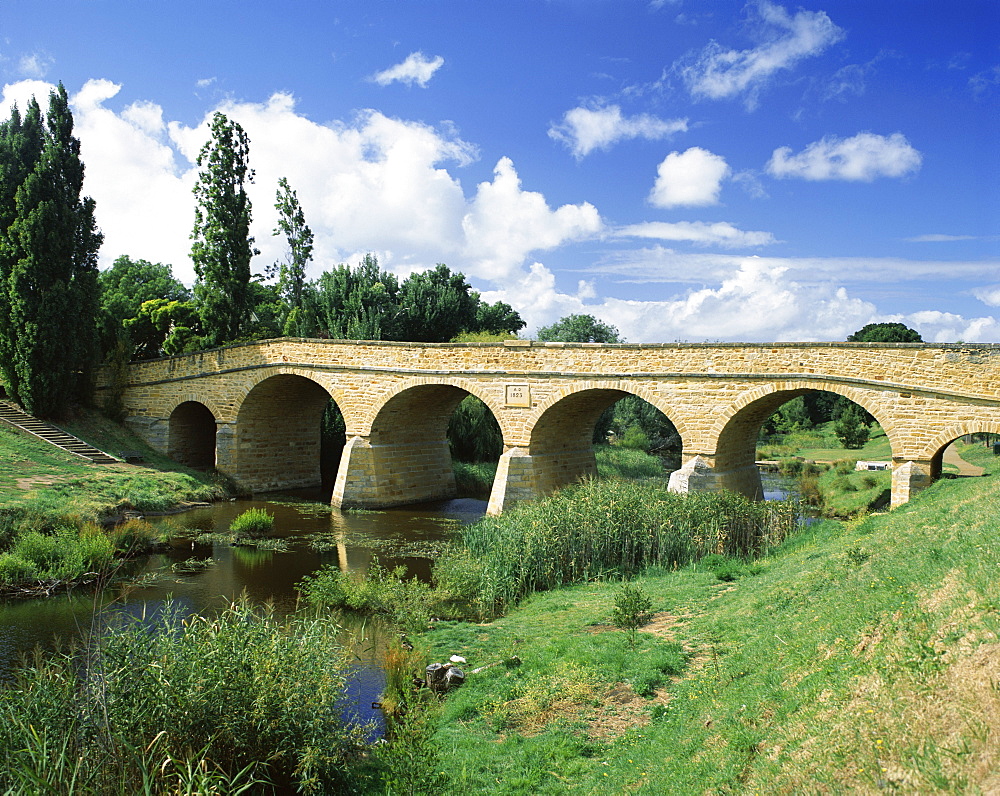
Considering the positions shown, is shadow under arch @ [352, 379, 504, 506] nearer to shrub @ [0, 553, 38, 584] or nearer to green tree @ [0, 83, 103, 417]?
shrub @ [0, 553, 38, 584]

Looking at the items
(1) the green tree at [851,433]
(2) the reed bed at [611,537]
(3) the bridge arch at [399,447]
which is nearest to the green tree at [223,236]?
(3) the bridge arch at [399,447]

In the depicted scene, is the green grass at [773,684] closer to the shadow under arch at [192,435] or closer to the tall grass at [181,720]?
the tall grass at [181,720]

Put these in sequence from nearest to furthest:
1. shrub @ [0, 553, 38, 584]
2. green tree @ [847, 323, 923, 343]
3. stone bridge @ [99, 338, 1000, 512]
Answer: shrub @ [0, 553, 38, 584] < stone bridge @ [99, 338, 1000, 512] < green tree @ [847, 323, 923, 343]

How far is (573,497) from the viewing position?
14.5 meters

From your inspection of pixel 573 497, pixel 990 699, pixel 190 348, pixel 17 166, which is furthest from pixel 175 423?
pixel 990 699

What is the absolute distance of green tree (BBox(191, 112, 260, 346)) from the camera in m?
28.9

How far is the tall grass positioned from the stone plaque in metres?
13.4

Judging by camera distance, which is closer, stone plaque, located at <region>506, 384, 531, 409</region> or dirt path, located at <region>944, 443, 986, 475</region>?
stone plaque, located at <region>506, 384, 531, 409</region>

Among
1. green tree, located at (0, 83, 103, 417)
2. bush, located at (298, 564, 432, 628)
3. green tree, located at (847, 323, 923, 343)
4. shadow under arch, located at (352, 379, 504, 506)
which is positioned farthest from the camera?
green tree, located at (847, 323, 923, 343)

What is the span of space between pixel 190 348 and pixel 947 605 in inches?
1201

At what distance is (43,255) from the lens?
902 inches

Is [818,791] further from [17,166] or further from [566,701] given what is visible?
[17,166]

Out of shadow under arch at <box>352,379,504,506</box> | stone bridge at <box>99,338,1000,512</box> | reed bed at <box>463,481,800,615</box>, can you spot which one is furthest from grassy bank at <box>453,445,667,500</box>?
reed bed at <box>463,481,800,615</box>

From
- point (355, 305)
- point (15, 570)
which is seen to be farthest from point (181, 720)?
point (355, 305)
